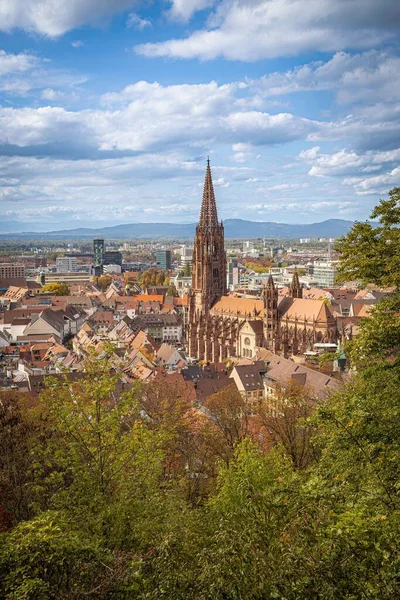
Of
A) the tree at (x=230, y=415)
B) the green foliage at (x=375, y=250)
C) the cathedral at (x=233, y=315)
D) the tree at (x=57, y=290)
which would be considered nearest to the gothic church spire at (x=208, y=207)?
the cathedral at (x=233, y=315)

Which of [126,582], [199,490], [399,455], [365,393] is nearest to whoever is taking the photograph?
[126,582]

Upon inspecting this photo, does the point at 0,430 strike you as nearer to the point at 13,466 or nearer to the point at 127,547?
the point at 13,466

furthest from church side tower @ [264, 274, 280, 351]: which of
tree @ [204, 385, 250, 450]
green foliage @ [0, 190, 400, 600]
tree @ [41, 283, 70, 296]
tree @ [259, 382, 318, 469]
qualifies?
tree @ [41, 283, 70, 296]

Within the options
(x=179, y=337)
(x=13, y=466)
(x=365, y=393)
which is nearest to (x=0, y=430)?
(x=13, y=466)

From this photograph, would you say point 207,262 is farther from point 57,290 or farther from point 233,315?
point 57,290

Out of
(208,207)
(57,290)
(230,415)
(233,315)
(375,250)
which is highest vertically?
(208,207)

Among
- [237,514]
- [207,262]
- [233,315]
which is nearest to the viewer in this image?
[237,514]

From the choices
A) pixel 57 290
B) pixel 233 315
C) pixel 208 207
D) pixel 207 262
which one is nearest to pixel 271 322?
pixel 233 315

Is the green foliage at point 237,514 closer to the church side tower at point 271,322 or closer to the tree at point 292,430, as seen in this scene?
the tree at point 292,430
